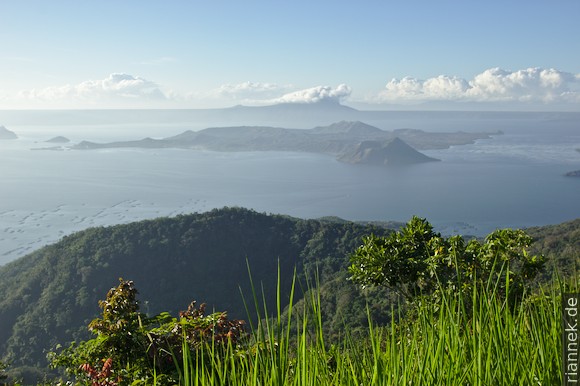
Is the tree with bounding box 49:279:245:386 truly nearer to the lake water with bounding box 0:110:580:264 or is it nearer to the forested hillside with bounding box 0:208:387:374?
the forested hillside with bounding box 0:208:387:374

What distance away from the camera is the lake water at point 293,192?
364 ft

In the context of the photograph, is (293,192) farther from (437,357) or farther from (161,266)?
(437,357)

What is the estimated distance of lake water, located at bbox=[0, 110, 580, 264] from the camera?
111 m

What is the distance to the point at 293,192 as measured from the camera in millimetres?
141625

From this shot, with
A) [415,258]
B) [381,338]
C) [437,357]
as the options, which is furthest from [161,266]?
[437,357]

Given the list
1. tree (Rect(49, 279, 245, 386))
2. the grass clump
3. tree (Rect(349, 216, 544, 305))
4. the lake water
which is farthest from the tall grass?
the lake water

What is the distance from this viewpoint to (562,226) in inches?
1823

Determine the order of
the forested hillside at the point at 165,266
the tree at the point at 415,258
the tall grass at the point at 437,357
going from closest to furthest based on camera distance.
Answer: the tall grass at the point at 437,357
the tree at the point at 415,258
the forested hillside at the point at 165,266

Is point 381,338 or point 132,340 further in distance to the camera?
point 132,340

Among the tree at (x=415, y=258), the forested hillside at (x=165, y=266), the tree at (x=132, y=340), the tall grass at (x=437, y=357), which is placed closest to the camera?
the tall grass at (x=437, y=357)

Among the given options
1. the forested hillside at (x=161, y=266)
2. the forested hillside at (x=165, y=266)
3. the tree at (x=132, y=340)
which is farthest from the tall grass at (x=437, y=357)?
the forested hillside at (x=161, y=266)

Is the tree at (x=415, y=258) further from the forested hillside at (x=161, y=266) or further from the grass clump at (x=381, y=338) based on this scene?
the forested hillside at (x=161, y=266)

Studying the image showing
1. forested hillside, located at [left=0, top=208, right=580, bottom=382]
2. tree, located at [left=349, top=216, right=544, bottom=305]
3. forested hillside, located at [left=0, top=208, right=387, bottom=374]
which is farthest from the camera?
forested hillside, located at [left=0, top=208, right=387, bottom=374]

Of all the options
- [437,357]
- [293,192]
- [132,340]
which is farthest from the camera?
[293,192]
